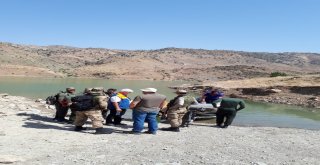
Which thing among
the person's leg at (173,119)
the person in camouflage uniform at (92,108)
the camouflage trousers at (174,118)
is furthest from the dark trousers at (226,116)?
the person in camouflage uniform at (92,108)

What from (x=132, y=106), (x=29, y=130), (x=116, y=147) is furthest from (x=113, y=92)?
(x=116, y=147)

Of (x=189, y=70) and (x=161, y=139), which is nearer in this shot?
(x=161, y=139)

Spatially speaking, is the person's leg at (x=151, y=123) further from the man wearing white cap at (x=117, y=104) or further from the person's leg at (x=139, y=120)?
the man wearing white cap at (x=117, y=104)

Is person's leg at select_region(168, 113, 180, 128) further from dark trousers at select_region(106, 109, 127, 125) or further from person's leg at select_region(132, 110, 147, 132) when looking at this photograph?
dark trousers at select_region(106, 109, 127, 125)

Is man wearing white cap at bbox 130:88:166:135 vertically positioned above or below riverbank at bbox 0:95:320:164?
above

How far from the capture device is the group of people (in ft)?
44.1

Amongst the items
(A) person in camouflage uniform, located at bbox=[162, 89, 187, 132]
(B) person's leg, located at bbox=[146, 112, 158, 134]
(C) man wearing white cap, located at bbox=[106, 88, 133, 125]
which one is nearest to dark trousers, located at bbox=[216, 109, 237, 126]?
(A) person in camouflage uniform, located at bbox=[162, 89, 187, 132]

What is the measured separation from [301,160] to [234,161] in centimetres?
196

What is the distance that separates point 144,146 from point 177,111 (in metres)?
4.11

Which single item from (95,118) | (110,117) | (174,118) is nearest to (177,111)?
(174,118)

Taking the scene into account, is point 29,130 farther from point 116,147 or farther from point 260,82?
point 260,82

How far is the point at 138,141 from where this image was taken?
12.2 meters

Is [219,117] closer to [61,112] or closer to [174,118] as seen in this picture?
[174,118]

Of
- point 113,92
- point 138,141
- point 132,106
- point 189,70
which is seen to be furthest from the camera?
point 189,70
